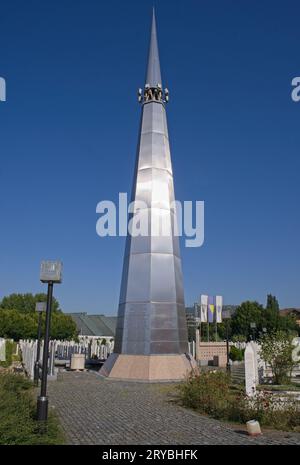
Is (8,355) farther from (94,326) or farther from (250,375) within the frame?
(94,326)

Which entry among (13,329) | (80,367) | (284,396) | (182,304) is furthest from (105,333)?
(284,396)

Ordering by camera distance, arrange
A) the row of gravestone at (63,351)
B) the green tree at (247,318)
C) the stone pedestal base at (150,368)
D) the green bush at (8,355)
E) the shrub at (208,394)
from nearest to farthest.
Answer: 1. the shrub at (208,394)
2. the stone pedestal base at (150,368)
3. the row of gravestone at (63,351)
4. the green bush at (8,355)
5. the green tree at (247,318)

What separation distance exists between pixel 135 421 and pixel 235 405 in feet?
8.49

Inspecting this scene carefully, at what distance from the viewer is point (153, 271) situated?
63.9ft

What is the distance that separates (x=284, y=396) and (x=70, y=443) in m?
6.59

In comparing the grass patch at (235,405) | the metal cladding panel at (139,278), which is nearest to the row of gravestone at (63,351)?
the metal cladding panel at (139,278)

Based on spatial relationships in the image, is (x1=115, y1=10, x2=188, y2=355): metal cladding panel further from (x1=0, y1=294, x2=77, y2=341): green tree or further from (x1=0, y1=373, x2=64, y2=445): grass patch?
(x1=0, y1=294, x2=77, y2=341): green tree

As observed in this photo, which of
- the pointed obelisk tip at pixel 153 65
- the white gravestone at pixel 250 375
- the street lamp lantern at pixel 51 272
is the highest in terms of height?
the pointed obelisk tip at pixel 153 65

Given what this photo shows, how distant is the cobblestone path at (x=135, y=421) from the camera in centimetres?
801

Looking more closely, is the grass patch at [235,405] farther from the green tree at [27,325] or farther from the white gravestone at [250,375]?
the green tree at [27,325]

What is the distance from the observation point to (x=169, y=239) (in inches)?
798

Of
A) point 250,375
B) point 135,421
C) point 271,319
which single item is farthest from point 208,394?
point 271,319

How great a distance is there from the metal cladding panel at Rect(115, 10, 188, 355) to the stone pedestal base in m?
0.28

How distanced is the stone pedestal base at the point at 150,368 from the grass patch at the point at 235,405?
521cm
